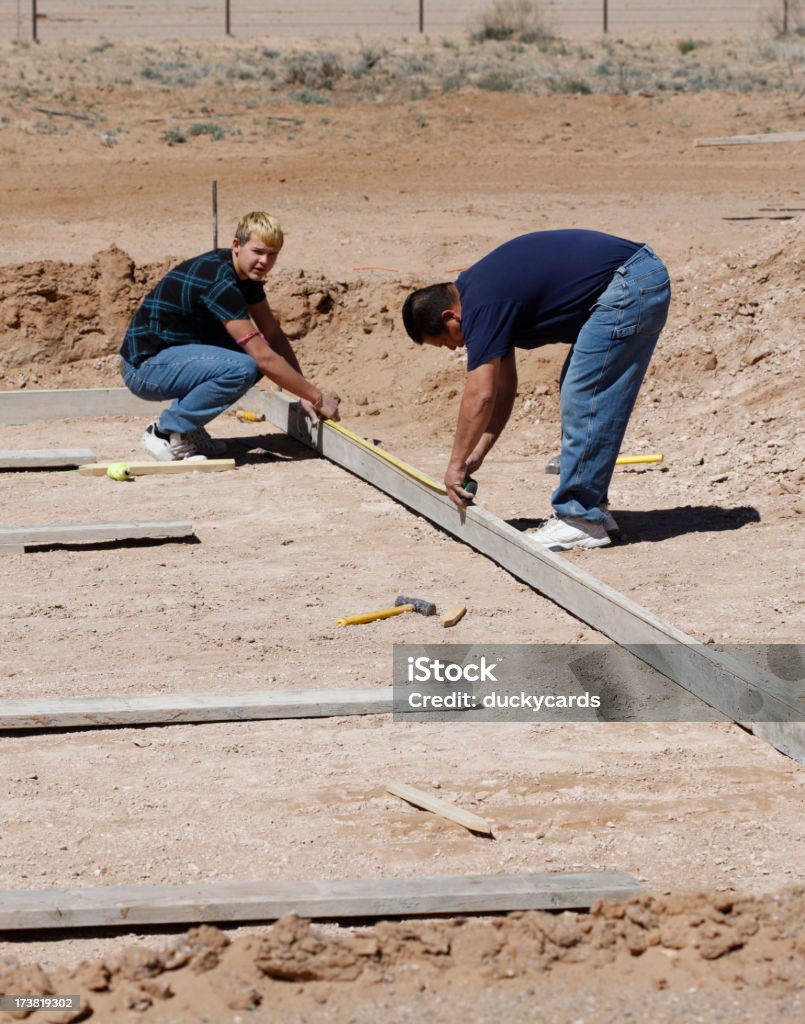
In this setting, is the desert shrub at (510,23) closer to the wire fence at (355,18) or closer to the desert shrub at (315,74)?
the wire fence at (355,18)

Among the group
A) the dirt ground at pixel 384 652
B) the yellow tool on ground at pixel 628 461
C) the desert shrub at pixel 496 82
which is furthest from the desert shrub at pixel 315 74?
the yellow tool on ground at pixel 628 461

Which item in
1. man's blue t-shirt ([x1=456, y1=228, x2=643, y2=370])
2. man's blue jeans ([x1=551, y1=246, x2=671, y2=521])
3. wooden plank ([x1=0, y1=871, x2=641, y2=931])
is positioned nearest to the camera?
wooden plank ([x1=0, y1=871, x2=641, y2=931])

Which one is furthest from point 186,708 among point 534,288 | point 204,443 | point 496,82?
point 496,82

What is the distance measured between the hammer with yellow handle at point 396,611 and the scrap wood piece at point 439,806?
4.66 feet

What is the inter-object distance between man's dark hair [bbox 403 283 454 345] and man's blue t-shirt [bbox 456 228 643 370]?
0.08m

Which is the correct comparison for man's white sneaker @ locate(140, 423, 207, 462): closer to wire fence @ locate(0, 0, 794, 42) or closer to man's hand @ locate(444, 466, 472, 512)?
man's hand @ locate(444, 466, 472, 512)

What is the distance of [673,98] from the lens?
23141 millimetres

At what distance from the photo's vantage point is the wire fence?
40.1m

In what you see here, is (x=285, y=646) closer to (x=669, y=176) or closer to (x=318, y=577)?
(x=318, y=577)

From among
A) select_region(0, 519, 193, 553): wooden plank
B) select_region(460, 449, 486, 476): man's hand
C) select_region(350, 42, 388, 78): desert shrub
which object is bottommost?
select_region(0, 519, 193, 553): wooden plank

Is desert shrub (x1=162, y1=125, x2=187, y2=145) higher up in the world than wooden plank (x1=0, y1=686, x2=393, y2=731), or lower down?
higher up

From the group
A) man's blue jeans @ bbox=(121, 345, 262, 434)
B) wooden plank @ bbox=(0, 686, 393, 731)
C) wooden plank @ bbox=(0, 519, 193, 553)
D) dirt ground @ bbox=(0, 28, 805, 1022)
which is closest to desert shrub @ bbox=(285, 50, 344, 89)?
dirt ground @ bbox=(0, 28, 805, 1022)

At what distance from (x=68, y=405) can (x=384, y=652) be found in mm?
4955

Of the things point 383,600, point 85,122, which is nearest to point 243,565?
point 383,600
